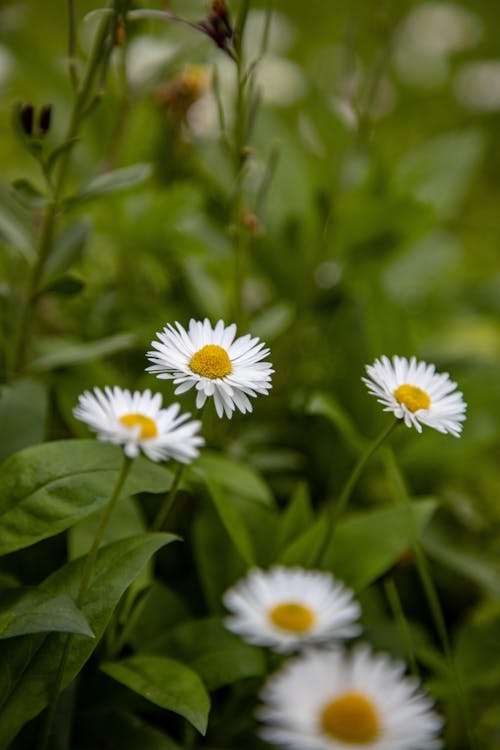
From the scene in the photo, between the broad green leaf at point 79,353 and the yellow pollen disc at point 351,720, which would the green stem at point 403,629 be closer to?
the yellow pollen disc at point 351,720

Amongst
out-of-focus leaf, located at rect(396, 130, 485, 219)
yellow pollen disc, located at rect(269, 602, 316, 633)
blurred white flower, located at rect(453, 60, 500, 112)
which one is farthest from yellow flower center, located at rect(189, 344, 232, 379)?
blurred white flower, located at rect(453, 60, 500, 112)

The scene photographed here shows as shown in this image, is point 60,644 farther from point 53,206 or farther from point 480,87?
point 480,87

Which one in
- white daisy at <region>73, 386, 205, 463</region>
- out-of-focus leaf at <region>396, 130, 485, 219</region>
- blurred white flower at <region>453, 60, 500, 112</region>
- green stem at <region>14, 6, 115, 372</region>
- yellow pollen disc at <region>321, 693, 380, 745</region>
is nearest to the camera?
white daisy at <region>73, 386, 205, 463</region>

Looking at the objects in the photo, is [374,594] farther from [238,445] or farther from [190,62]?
[190,62]

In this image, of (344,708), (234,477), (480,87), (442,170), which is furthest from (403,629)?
(480,87)

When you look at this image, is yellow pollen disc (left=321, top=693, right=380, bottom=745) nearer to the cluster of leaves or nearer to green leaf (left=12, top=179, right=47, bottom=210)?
the cluster of leaves

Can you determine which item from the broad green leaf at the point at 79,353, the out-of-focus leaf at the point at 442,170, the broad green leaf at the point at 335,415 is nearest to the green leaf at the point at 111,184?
the broad green leaf at the point at 79,353

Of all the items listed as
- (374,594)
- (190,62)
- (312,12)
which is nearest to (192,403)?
(374,594)
